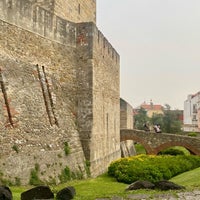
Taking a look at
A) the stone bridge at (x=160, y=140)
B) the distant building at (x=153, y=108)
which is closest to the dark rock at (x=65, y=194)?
the stone bridge at (x=160, y=140)

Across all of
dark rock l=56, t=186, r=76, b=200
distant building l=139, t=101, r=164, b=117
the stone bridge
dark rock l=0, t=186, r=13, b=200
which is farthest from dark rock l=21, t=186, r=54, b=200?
distant building l=139, t=101, r=164, b=117

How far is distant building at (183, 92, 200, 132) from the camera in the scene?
243 feet

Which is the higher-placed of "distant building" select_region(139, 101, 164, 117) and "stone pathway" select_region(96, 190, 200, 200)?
"distant building" select_region(139, 101, 164, 117)

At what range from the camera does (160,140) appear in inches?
1175

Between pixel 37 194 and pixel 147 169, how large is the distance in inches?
464

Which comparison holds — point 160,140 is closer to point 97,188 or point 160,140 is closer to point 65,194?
point 97,188

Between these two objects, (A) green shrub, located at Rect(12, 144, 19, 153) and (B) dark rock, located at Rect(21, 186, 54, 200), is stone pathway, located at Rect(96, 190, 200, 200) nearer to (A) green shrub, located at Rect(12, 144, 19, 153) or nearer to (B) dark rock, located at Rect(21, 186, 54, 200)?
(B) dark rock, located at Rect(21, 186, 54, 200)

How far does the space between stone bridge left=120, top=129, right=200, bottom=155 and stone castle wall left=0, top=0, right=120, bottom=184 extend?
33.3 feet

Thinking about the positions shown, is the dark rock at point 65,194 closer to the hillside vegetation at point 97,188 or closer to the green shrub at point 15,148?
the hillside vegetation at point 97,188

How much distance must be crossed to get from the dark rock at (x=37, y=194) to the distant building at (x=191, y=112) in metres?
65.3

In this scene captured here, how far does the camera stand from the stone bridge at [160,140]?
1104 inches

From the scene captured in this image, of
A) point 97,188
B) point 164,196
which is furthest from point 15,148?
point 164,196

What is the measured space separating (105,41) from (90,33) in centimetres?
311

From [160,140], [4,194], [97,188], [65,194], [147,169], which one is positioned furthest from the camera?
[160,140]
